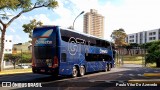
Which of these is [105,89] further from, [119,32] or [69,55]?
[119,32]

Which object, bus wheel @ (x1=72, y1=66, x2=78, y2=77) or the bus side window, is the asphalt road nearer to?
bus wheel @ (x1=72, y1=66, x2=78, y2=77)

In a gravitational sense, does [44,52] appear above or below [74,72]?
above

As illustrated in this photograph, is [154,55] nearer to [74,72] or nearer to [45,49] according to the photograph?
[74,72]

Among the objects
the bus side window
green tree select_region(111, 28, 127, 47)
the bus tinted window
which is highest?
green tree select_region(111, 28, 127, 47)

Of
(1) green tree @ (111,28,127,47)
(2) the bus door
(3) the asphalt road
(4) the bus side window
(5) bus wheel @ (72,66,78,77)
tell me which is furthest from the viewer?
(1) green tree @ (111,28,127,47)

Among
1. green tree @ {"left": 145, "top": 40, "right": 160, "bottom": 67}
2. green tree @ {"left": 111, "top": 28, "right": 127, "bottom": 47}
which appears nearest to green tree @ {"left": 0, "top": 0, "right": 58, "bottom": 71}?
green tree @ {"left": 145, "top": 40, "right": 160, "bottom": 67}

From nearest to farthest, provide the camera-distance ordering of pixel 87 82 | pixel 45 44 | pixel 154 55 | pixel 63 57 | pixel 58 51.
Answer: pixel 87 82 → pixel 58 51 → pixel 45 44 → pixel 63 57 → pixel 154 55

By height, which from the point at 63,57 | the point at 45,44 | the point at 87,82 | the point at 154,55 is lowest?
the point at 87,82

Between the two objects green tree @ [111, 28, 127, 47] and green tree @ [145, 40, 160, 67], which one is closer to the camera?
green tree @ [145, 40, 160, 67]

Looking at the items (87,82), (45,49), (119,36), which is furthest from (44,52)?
(119,36)

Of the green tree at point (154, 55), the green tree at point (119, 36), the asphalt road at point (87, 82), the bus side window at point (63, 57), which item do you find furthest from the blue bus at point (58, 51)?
the green tree at point (119, 36)

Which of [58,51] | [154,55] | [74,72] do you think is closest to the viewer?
[58,51]

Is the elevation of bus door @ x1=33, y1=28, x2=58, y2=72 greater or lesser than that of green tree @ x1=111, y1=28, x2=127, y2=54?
lesser

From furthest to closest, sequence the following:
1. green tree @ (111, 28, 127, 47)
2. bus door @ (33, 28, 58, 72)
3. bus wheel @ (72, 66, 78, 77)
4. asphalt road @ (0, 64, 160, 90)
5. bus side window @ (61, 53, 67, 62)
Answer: green tree @ (111, 28, 127, 47)
bus wheel @ (72, 66, 78, 77)
bus side window @ (61, 53, 67, 62)
bus door @ (33, 28, 58, 72)
asphalt road @ (0, 64, 160, 90)
